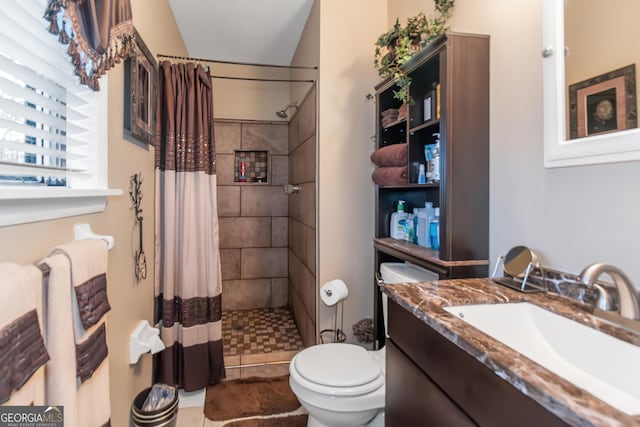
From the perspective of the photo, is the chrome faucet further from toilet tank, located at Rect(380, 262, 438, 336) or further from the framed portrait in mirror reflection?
toilet tank, located at Rect(380, 262, 438, 336)

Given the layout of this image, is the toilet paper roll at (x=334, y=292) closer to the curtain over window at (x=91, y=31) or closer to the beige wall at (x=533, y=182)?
the beige wall at (x=533, y=182)

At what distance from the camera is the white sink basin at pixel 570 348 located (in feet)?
2.19

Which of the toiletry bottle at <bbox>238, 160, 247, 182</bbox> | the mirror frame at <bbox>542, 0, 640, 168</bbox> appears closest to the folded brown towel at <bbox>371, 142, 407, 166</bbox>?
the mirror frame at <bbox>542, 0, 640, 168</bbox>

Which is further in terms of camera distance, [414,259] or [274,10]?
[274,10]

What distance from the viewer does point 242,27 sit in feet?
8.30

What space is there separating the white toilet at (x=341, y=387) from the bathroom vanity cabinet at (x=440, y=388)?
0.24 m

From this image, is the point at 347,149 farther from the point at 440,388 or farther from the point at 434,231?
the point at 440,388

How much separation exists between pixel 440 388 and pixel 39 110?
1305mm

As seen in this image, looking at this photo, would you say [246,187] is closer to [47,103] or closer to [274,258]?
[274,258]

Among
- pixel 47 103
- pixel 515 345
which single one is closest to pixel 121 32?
pixel 47 103

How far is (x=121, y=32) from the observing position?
1016 millimetres

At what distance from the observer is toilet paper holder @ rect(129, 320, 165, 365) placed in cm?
147

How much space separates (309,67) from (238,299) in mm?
2340

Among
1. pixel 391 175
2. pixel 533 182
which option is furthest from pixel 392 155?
pixel 533 182
